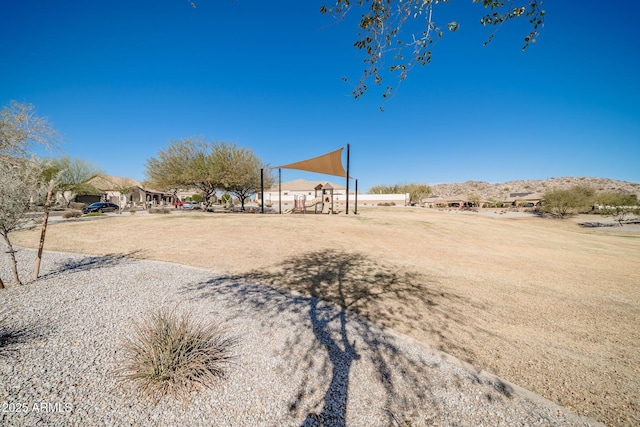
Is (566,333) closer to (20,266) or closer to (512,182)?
(20,266)

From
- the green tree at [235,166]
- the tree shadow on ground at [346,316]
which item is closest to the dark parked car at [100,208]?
the green tree at [235,166]

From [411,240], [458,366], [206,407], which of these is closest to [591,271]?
[411,240]

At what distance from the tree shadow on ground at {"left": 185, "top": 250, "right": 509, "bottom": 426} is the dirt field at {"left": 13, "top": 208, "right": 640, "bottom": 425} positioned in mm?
56

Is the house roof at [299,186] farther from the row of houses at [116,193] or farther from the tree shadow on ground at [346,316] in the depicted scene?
the tree shadow on ground at [346,316]

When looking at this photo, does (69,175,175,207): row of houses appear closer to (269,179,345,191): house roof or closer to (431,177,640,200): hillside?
(269,179,345,191): house roof

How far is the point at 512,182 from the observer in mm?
109188

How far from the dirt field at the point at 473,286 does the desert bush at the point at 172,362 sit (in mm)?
2704

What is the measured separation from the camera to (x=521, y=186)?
99375 mm

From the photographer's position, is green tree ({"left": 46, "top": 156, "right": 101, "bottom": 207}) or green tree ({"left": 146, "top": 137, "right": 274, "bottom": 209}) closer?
green tree ({"left": 146, "top": 137, "right": 274, "bottom": 209})

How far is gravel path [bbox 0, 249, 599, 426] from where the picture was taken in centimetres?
231

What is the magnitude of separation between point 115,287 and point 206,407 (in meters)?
4.70

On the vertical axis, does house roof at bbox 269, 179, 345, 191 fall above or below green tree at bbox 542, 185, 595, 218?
above

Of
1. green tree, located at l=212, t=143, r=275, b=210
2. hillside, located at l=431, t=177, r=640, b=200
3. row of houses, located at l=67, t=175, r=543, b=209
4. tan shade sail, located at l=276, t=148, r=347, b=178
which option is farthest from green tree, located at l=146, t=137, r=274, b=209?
hillside, located at l=431, t=177, r=640, b=200

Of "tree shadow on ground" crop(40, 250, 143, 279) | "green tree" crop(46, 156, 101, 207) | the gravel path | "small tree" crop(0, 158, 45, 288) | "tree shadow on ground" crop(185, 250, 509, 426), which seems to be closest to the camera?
the gravel path
